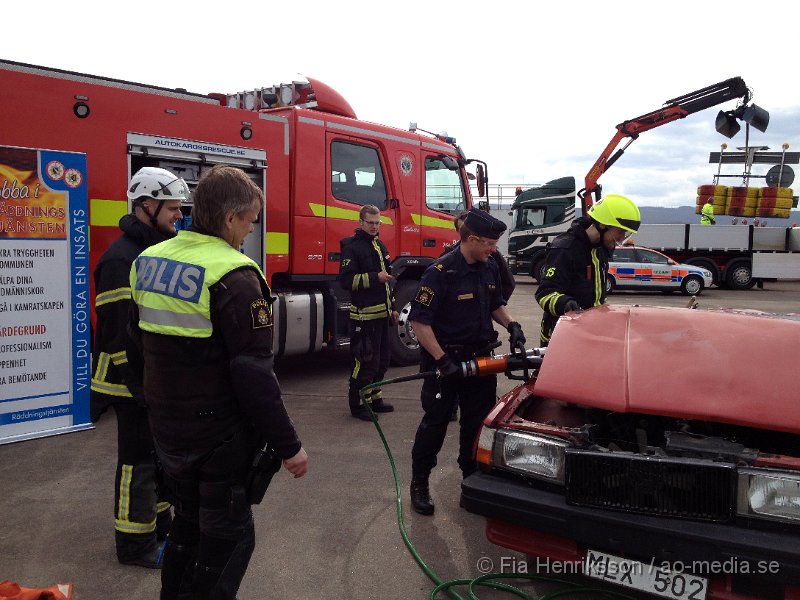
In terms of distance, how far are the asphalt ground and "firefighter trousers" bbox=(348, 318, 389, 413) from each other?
38 centimetres

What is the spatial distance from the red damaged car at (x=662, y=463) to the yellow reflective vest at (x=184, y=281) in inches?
52.2

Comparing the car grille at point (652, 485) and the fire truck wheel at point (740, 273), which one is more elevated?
the fire truck wheel at point (740, 273)

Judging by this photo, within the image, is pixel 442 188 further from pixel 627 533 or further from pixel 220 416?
pixel 220 416

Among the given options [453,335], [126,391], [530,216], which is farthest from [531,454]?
[530,216]

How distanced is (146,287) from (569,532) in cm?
180

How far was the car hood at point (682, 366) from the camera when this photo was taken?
2.56 meters

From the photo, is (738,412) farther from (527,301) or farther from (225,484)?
(527,301)

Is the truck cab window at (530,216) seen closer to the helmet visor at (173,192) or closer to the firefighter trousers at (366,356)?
the firefighter trousers at (366,356)

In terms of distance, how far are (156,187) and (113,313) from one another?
67 centimetres

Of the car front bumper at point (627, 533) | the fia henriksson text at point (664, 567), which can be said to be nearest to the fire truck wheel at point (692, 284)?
the fia henriksson text at point (664, 567)

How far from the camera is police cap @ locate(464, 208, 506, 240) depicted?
3748 millimetres

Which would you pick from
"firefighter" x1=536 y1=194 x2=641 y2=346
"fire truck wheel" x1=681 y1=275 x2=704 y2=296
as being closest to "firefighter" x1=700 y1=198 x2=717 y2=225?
"fire truck wheel" x1=681 y1=275 x2=704 y2=296

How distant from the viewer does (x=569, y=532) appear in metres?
2.57

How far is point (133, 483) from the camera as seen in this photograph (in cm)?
323
